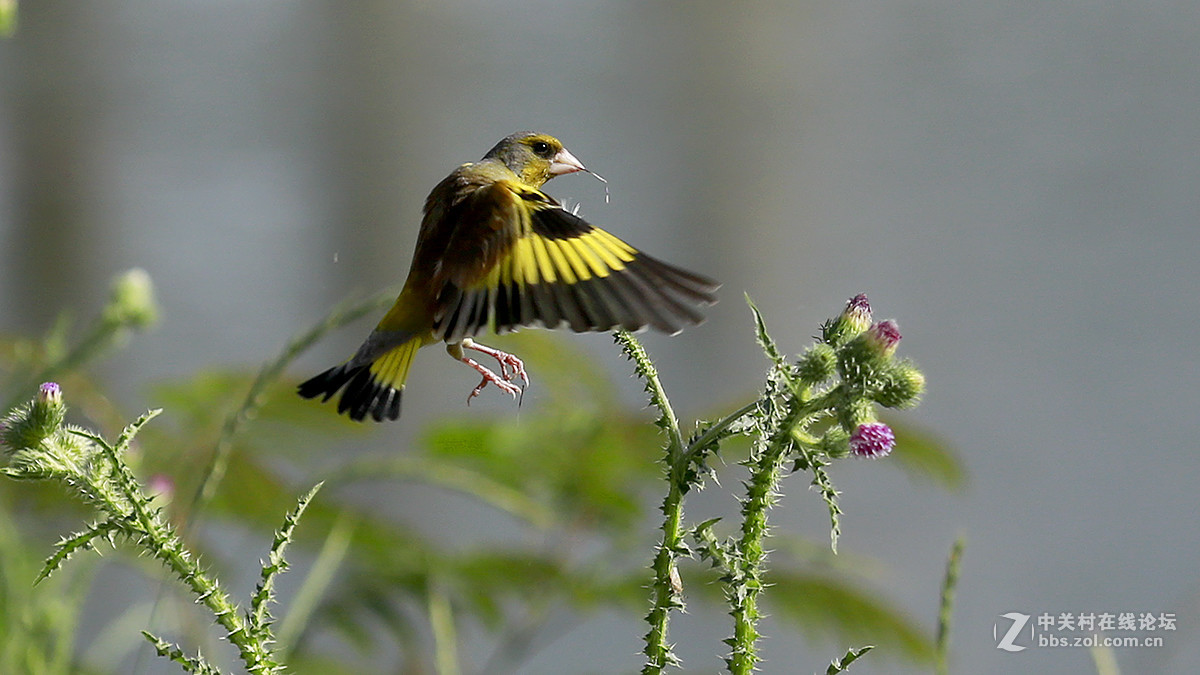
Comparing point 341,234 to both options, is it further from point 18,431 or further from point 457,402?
point 18,431

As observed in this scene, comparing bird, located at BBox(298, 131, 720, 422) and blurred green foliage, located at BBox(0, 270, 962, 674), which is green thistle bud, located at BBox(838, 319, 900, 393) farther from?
blurred green foliage, located at BBox(0, 270, 962, 674)

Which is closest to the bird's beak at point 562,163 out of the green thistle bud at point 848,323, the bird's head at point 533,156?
the bird's head at point 533,156

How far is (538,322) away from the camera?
28cm

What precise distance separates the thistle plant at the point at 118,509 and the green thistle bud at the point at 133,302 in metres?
0.34

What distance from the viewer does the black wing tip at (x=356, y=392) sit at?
0.32 meters

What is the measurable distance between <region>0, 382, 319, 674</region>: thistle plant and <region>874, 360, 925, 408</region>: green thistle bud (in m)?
0.19

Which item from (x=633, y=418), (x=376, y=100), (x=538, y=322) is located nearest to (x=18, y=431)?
(x=538, y=322)

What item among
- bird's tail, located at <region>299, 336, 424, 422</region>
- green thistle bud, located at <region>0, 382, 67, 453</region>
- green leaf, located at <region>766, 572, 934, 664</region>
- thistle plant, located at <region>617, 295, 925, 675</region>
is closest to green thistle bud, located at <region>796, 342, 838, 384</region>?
thistle plant, located at <region>617, 295, 925, 675</region>

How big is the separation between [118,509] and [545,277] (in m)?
0.15

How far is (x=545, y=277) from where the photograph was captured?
332mm

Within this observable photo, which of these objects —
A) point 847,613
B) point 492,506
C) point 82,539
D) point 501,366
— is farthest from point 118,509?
point 847,613

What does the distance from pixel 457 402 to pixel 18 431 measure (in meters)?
1.83

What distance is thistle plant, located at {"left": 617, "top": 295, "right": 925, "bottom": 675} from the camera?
326 mm

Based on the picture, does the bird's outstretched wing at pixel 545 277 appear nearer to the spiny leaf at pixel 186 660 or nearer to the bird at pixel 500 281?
the bird at pixel 500 281
